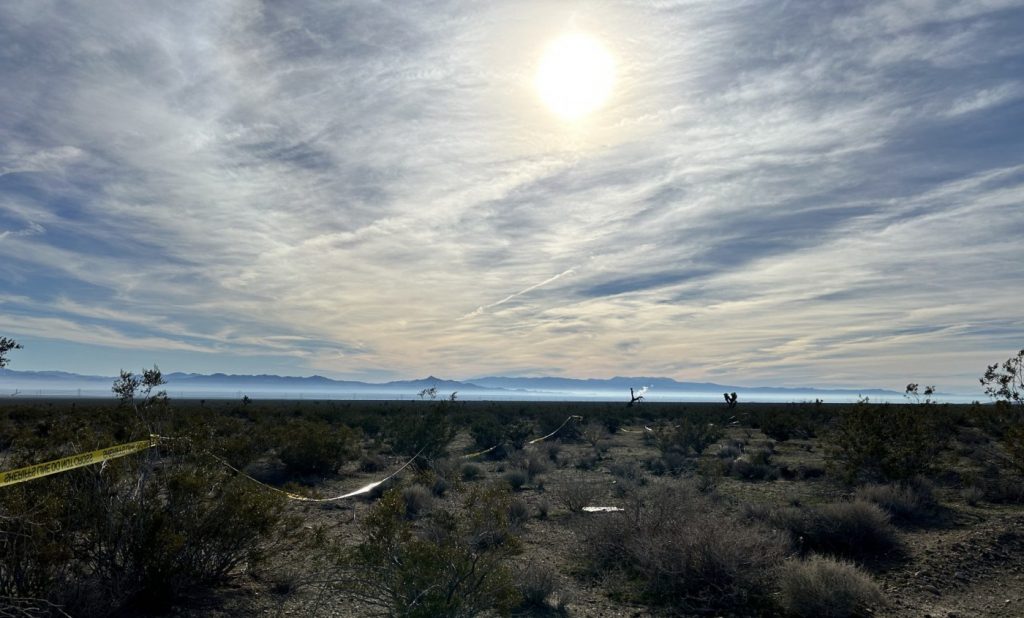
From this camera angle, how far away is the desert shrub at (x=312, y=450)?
59.1 ft

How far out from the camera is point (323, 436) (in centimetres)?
1866

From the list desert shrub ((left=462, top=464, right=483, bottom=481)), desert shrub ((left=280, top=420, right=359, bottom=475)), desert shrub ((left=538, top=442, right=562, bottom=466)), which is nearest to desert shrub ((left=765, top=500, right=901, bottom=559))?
desert shrub ((left=462, top=464, right=483, bottom=481))

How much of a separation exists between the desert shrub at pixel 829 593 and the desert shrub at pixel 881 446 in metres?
8.27

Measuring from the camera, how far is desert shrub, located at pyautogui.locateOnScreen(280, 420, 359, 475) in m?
18.0

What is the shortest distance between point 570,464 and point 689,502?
11463 mm

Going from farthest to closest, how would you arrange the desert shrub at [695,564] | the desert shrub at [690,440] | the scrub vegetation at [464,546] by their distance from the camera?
the desert shrub at [690,440], the desert shrub at [695,564], the scrub vegetation at [464,546]

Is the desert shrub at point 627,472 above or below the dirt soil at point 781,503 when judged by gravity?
above

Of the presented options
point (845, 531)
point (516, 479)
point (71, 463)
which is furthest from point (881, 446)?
point (71, 463)

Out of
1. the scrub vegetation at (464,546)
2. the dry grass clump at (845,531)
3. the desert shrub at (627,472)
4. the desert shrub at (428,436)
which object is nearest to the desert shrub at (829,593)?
the scrub vegetation at (464,546)

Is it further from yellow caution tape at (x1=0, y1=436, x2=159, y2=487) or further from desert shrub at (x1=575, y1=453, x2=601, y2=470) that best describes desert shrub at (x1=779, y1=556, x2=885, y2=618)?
desert shrub at (x1=575, y1=453, x2=601, y2=470)

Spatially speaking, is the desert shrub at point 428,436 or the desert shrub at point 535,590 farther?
the desert shrub at point 428,436

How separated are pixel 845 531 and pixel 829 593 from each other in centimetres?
325

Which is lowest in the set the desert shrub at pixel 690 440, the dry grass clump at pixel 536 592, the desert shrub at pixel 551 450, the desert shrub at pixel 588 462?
the dry grass clump at pixel 536 592

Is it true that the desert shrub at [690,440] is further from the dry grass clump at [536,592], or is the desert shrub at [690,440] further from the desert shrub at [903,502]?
the dry grass clump at [536,592]
